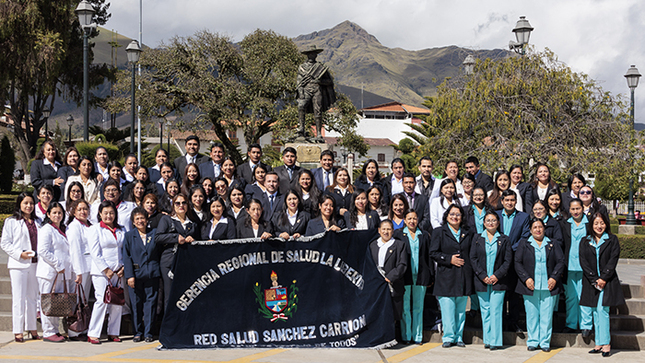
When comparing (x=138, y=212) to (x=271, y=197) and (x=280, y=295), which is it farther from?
(x=280, y=295)

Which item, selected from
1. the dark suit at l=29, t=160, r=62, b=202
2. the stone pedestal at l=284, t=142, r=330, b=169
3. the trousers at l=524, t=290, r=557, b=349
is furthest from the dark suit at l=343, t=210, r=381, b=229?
the stone pedestal at l=284, t=142, r=330, b=169

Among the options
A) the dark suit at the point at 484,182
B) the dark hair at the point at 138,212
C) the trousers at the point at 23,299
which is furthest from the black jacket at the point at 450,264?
the trousers at the point at 23,299

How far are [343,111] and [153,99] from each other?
10.6 metres

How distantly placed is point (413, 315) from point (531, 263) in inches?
59.8

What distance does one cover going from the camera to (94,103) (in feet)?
124

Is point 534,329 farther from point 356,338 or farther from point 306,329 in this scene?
point 306,329

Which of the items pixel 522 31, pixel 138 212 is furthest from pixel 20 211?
pixel 522 31

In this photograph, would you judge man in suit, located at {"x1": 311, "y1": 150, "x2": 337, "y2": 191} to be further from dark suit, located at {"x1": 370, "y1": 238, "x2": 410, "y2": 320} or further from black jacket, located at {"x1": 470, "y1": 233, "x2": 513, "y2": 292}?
black jacket, located at {"x1": 470, "y1": 233, "x2": 513, "y2": 292}

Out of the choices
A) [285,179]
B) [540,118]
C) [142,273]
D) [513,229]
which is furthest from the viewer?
[540,118]

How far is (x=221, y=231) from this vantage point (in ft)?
22.9

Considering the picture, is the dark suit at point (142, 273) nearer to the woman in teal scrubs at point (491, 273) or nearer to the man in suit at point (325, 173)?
the man in suit at point (325, 173)

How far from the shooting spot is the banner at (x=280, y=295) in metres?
6.66

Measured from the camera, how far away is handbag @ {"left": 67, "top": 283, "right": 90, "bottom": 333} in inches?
271

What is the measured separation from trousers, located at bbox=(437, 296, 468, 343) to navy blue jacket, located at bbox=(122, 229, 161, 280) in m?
3.44
